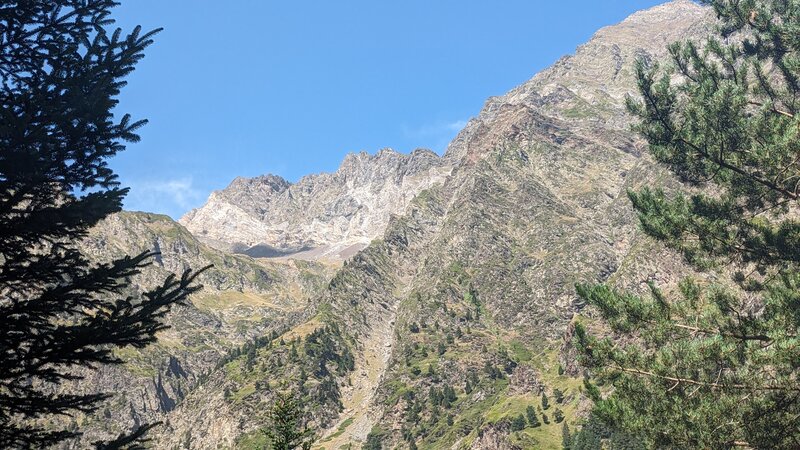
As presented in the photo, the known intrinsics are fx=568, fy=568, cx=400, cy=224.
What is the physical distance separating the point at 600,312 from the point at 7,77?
25.6 metres

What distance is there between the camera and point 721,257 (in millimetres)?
30438

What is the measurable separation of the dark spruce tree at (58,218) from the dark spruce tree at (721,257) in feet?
63.1

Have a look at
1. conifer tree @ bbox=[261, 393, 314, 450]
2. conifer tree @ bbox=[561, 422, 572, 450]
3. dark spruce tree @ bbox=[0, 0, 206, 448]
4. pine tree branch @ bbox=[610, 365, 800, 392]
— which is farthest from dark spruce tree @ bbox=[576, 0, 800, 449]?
Answer: conifer tree @ bbox=[561, 422, 572, 450]

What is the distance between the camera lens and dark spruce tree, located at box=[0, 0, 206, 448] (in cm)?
1516

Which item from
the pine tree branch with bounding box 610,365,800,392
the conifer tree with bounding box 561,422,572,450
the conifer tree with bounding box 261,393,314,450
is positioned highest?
the conifer tree with bounding box 261,393,314,450

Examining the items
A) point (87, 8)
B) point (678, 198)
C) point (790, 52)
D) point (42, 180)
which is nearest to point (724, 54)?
point (790, 52)

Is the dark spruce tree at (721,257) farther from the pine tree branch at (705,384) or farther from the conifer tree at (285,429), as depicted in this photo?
the conifer tree at (285,429)

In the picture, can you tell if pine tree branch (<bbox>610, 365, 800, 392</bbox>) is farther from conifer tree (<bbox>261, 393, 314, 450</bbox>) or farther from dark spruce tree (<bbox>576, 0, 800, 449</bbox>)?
conifer tree (<bbox>261, 393, 314, 450</bbox>)

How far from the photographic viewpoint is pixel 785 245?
29141 mm

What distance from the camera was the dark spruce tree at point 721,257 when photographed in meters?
22.7

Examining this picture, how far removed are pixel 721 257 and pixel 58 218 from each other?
30.6m

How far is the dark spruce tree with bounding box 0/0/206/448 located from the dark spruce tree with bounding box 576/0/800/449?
19.2 m

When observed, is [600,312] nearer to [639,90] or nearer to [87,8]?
[639,90]

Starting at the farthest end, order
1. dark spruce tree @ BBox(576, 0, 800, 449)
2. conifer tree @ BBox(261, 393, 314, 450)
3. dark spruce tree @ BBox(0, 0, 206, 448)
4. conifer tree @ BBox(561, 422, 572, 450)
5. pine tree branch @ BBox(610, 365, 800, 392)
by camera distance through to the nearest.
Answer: conifer tree @ BBox(561, 422, 572, 450), conifer tree @ BBox(261, 393, 314, 450), dark spruce tree @ BBox(576, 0, 800, 449), pine tree branch @ BBox(610, 365, 800, 392), dark spruce tree @ BBox(0, 0, 206, 448)
